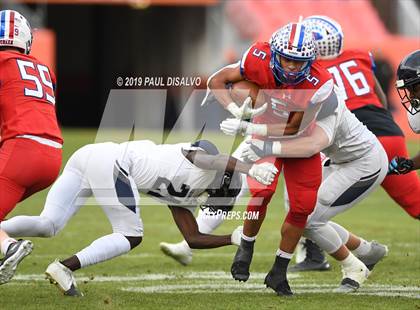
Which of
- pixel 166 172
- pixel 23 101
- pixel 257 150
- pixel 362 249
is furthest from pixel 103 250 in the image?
pixel 362 249

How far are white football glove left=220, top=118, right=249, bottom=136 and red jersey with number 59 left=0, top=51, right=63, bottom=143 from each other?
923 millimetres

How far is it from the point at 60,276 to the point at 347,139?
72.0 inches

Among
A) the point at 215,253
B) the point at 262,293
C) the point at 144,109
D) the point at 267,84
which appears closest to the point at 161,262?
the point at 215,253

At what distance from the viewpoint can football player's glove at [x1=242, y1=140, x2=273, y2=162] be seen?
16.7 ft

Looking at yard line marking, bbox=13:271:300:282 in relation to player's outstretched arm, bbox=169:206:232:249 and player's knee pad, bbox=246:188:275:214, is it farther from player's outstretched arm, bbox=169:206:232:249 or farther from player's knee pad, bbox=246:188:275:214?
player's knee pad, bbox=246:188:275:214

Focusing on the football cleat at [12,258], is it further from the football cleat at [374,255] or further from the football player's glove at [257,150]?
the football cleat at [374,255]

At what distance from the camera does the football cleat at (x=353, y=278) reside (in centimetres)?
540

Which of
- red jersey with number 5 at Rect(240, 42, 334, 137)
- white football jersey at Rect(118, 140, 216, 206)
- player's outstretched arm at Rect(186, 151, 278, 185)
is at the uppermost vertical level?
red jersey with number 5 at Rect(240, 42, 334, 137)

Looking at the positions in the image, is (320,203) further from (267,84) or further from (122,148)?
(122,148)

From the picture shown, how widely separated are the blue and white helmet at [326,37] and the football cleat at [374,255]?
137 cm

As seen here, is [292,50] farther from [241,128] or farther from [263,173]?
[263,173]

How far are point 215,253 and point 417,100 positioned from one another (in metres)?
2.43

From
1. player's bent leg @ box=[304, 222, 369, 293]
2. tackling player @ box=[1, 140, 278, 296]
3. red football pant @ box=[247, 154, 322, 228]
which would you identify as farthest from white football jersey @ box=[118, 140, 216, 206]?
player's bent leg @ box=[304, 222, 369, 293]

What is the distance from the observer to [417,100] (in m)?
5.19
